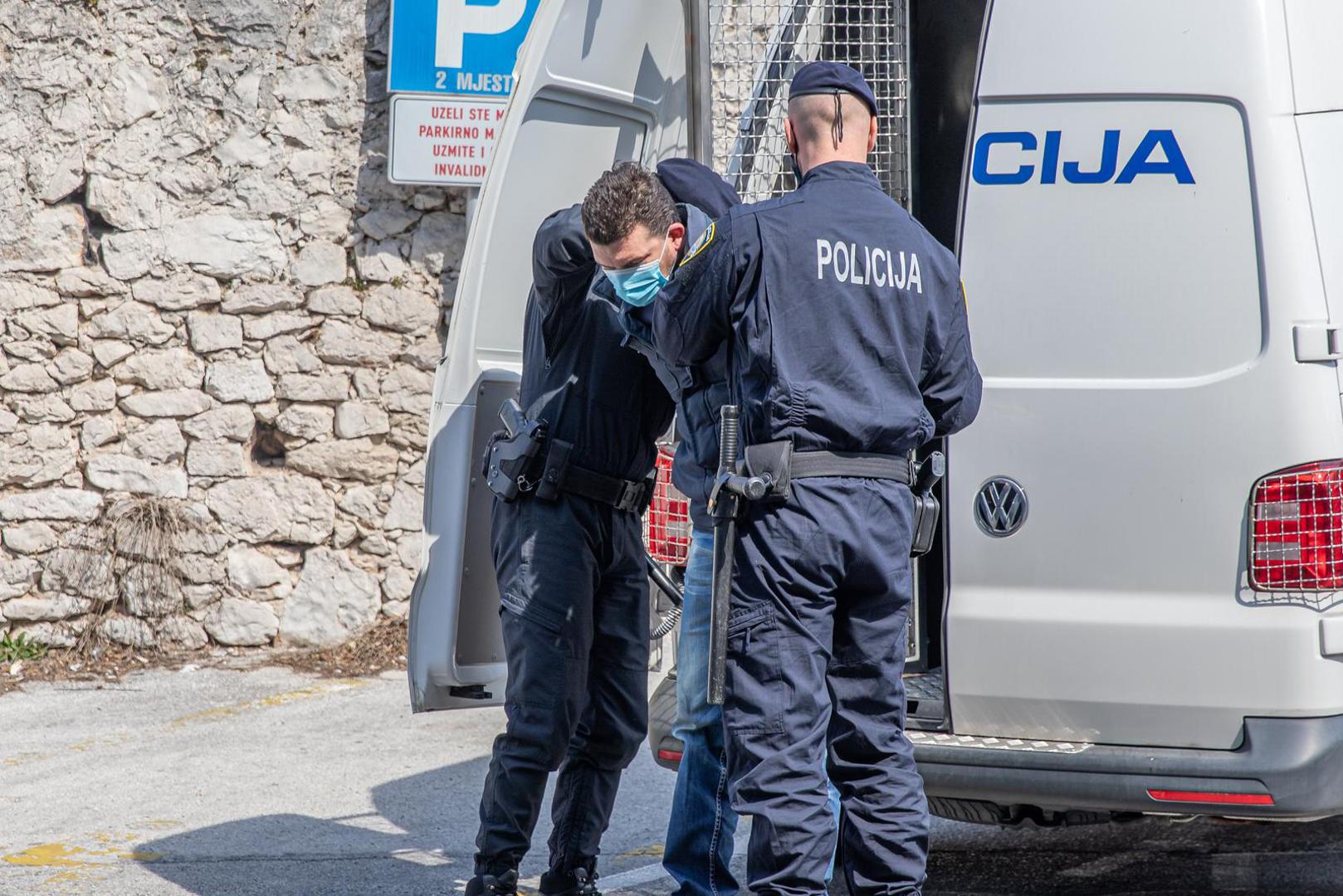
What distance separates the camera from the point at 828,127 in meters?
3.22

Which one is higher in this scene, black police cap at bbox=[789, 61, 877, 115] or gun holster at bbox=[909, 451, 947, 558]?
black police cap at bbox=[789, 61, 877, 115]

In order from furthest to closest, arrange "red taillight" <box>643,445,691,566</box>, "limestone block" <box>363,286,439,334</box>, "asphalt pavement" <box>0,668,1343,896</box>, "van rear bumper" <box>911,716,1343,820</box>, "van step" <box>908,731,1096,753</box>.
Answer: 1. "limestone block" <box>363,286,439,334</box>
2. "asphalt pavement" <box>0,668,1343,896</box>
3. "red taillight" <box>643,445,691,566</box>
4. "van step" <box>908,731,1096,753</box>
5. "van rear bumper" <box>911,716,1343,820</box>

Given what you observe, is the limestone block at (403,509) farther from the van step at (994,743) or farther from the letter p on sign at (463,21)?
the van step at (994,743)

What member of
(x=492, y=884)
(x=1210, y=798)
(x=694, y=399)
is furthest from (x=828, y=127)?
(x=492, y=884)

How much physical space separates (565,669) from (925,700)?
94cm

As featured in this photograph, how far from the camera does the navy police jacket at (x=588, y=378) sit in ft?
12.0

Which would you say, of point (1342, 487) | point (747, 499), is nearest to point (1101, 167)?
point (1342, 487)

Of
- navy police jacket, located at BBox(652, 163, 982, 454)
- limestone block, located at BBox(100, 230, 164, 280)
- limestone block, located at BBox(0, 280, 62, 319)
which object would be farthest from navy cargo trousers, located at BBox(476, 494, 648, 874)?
limestone block, located at BBox(0, 280, 62, 319)

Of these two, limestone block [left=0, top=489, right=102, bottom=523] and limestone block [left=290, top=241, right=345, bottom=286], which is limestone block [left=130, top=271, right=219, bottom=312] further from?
limestone block [left=0, top=489, right=102, bottom=523]

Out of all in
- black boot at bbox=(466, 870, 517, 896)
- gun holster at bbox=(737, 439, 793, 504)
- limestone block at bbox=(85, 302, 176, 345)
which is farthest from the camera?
limestone block at bbox=(85, 302, 176, 345)

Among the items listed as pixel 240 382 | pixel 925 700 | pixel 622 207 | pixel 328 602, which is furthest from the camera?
pixel 328 602

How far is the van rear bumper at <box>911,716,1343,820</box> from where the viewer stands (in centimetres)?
313

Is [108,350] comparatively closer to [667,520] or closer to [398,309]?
[398,309]

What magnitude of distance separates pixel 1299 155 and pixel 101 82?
521 cm
